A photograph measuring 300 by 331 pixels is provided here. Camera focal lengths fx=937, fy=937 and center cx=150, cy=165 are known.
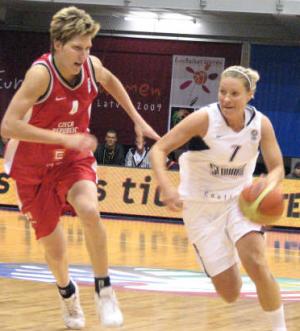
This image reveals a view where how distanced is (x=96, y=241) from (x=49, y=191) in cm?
46

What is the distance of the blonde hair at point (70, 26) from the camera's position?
559cm

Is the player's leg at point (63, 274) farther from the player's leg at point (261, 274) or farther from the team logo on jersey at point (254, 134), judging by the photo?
the team logo on jersey at point (254, 134)

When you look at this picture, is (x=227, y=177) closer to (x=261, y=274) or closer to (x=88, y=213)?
(x=261, y=274)

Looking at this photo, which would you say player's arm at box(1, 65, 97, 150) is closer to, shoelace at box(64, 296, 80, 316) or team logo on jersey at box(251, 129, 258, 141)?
team logo on jersey at box(251, 129, 258, 141)

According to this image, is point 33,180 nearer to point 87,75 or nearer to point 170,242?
point 87,75

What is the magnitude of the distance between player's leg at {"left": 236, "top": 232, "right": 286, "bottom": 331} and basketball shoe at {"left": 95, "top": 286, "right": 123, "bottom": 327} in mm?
902

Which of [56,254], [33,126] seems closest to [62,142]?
[33,126]

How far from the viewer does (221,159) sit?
5.71 m

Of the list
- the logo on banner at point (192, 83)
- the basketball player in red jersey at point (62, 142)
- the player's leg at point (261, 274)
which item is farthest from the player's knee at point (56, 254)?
the logo on banner at point (192, 83)

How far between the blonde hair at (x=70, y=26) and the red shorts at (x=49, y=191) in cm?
86

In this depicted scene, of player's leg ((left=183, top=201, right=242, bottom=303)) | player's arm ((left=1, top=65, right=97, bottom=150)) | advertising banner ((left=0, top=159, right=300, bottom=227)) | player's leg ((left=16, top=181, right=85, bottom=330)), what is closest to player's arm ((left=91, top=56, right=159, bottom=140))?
player's arm ((left=1, top=65, right=97, bottom=150))

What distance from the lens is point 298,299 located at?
8242 mm

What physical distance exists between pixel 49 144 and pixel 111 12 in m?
14.1

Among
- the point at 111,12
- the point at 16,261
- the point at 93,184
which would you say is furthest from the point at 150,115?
the point at 93,184
